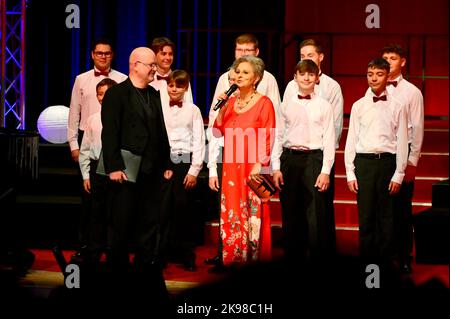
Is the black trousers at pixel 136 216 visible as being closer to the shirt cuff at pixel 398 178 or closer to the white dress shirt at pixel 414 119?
the shirt cuff at pixel 398 178

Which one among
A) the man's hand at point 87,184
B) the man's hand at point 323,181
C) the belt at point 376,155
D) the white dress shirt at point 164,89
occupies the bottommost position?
the man's hand at point 87,184

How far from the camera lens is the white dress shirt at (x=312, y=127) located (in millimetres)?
5145

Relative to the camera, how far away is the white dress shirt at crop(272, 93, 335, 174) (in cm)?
514

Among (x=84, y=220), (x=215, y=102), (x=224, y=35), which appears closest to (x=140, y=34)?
(x=224, y=35)

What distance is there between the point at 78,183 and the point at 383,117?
8.64 ft

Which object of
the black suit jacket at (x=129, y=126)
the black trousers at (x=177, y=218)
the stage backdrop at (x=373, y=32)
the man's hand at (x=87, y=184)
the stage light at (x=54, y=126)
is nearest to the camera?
Result: the black suit jacket at (x=129, y=126)

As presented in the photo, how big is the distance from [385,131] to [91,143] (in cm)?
184

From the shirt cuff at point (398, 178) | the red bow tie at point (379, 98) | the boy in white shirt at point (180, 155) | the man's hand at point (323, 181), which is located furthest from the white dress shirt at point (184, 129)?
the shirt cuff at point (398, 178)

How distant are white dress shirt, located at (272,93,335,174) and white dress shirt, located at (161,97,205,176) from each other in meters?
0.53

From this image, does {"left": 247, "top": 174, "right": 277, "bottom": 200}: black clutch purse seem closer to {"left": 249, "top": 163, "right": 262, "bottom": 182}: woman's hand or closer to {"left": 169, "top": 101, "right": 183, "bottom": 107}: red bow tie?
{"left": 249, "top": 163, "right": 262, "bottom": 182}: woman's hand

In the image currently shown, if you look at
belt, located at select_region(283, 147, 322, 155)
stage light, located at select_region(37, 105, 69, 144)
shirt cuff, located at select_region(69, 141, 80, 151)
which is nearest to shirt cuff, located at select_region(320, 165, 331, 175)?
belt, located at select_region(283, 147, 322, 155)

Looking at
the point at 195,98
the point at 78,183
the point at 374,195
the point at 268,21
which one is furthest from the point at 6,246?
the point at 268,21

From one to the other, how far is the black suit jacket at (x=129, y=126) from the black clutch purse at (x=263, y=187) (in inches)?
21.6

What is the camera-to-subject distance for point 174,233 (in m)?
5.60
